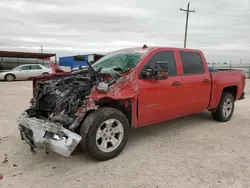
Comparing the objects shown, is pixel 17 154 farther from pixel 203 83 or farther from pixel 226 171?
pixel 203 83

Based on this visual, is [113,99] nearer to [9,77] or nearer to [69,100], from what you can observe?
[69,100]

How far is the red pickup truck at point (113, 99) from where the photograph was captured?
3.27m

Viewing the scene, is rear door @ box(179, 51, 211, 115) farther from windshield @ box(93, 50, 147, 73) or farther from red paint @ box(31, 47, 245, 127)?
windshield @ box(93, 50, 147, 73)

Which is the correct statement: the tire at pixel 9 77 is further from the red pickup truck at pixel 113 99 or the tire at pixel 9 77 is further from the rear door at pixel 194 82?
the rear door at pixel 194 82

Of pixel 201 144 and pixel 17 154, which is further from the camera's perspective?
pixel 201 144

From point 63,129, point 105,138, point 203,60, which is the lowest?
point 105,138

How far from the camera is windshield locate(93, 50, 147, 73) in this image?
13.4 feet

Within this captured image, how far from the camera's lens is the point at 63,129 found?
314 cm

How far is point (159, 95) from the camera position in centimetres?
411

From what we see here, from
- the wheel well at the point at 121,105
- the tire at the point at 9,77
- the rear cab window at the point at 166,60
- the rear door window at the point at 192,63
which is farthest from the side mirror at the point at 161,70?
the tire at the point at 9,77

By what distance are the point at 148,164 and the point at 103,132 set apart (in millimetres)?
836

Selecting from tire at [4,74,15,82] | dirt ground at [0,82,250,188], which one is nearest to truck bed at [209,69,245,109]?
dirt ground at [0,82,250,188]

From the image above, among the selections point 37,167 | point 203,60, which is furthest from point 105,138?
point 203,60

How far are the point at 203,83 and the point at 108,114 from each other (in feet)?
8.48
